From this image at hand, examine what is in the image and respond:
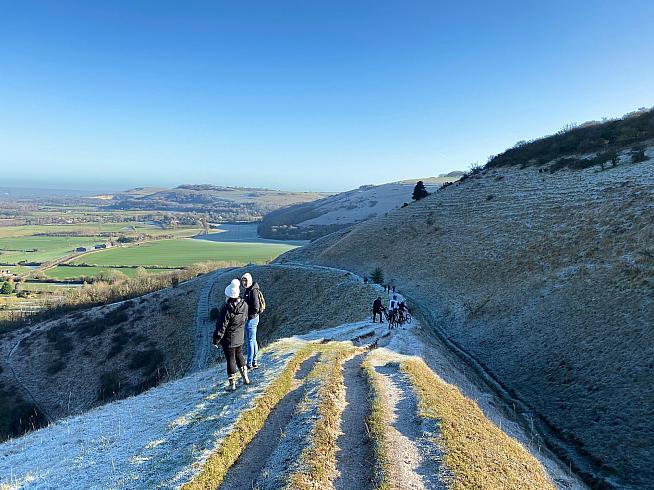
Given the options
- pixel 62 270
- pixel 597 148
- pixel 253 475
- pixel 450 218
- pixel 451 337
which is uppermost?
pixel 597 148

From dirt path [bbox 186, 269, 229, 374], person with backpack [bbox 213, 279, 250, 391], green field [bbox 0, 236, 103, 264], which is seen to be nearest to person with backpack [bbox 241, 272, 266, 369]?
person with backpack [bbox 213, 279, 250, 391]

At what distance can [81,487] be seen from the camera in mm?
10594

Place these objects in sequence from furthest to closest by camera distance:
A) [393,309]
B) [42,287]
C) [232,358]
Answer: [42,287], [393,309], [232,358]

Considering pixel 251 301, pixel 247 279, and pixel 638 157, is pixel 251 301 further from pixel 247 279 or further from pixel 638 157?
pixel 638 157

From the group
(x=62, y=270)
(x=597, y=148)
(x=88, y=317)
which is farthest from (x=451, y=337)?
(x=62, y=270)

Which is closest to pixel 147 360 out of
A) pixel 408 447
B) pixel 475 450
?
pixel 408 447

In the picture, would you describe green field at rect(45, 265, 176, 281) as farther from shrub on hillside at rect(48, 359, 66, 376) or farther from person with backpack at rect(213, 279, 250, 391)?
person with backpack at rect(213, 279, 250, 391)

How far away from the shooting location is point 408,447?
38.5 feet

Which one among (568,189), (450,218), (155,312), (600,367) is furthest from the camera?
(155,312)

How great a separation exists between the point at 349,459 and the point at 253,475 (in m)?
2.62

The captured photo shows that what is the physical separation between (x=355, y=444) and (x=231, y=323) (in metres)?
5.84

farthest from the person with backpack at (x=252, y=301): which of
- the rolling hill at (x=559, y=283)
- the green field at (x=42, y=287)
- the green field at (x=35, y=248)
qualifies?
the green field at (x=35, y=248)

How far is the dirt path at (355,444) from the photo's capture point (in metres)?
10.2

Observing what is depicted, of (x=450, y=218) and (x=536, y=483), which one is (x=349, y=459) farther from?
(x=450, y=218)
